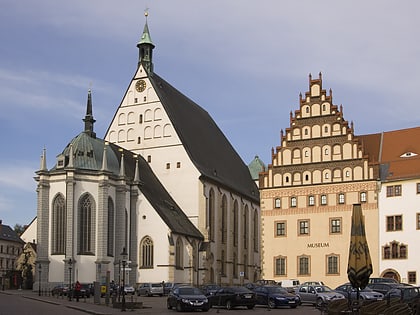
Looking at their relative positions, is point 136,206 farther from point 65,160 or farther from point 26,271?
Answer: point 26,271

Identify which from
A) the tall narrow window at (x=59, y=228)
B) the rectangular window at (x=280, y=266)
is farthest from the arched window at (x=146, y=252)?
the rectangular window at (x=280, y=266)

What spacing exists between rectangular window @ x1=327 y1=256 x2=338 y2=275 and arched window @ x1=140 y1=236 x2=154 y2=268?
1991 centimetres

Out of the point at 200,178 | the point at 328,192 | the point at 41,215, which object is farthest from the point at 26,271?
the point at 328,192

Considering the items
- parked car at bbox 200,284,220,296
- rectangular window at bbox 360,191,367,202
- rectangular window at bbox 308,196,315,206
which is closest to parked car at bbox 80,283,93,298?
parked car at bbox 200,284,220,296

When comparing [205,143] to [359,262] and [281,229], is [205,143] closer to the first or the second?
[281,229]

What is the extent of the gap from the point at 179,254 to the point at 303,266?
16387 mm

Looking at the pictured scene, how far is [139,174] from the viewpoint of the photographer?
72.6 metres

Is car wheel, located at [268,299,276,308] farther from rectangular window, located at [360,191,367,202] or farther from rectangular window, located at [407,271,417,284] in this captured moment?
rectangular window, located at [360,191,367,202]

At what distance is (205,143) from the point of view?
86.2 meters

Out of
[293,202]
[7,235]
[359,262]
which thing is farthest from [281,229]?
[7,235]

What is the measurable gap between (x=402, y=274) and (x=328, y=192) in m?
9.09

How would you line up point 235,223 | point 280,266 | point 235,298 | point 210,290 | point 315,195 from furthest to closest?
point 235,223 < point 280,266 < point 315,195 < point 210,290 < point 235,298

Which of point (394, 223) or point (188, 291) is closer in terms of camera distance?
point (188, 291)

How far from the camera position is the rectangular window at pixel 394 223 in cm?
5372
